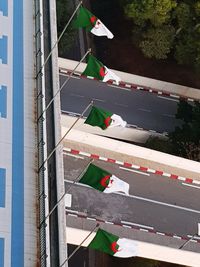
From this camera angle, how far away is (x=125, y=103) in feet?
154

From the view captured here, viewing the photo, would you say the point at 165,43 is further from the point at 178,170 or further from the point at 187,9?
the point at 178,170

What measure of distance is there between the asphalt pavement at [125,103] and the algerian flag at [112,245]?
22261mm

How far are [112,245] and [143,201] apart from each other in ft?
44.3

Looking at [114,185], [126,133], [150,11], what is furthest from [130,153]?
[150,11]

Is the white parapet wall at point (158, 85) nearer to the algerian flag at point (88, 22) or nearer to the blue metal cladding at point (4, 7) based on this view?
the blue metal cladding at point (4, 7)

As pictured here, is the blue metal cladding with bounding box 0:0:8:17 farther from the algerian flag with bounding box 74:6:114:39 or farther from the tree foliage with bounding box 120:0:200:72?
the tree foliage with bounding box 120:0:200:72

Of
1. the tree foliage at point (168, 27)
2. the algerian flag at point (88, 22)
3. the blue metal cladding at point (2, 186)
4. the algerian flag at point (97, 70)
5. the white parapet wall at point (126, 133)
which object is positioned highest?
the algerian flag at point (88, 22)

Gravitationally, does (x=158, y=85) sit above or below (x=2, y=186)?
below

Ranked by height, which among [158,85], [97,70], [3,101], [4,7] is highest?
[4,7]

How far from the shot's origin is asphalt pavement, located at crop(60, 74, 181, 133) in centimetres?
4572

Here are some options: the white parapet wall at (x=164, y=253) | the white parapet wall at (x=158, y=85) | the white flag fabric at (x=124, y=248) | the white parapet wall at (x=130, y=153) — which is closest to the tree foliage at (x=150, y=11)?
the white parapet wall at (x=158, y=85)

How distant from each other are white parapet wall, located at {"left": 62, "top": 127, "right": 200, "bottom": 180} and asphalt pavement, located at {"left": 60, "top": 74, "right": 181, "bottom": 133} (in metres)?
8.57

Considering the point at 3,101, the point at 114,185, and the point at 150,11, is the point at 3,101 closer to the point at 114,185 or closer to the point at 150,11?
the point at 114,185

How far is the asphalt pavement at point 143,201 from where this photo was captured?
115ft
